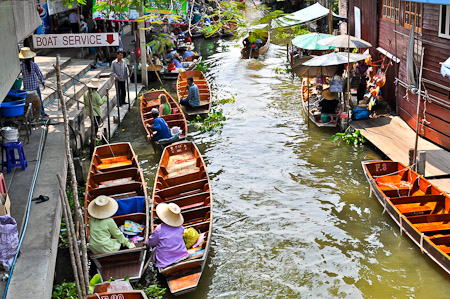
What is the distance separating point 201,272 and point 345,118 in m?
9.29

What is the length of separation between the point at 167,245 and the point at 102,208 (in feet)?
4.77

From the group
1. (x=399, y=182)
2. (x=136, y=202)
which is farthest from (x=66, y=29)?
(x=399, y=182)

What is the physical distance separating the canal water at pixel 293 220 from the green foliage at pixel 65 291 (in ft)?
6.55

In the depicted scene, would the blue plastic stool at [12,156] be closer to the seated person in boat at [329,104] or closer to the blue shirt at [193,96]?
the blue shirt at [193,96]

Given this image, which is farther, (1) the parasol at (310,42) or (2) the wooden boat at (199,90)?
(1) the parasol at (310,42)

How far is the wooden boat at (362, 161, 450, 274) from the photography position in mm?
9820

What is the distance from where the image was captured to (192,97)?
19359mm

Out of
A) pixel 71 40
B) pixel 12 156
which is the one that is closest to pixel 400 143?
pixel 71 40

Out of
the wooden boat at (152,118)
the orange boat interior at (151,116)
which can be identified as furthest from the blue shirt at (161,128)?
the orange boat interior at (151,116)

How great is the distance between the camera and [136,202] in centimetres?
1117

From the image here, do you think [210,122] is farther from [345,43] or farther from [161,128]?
[345,43]

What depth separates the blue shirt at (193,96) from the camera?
63.0 feet

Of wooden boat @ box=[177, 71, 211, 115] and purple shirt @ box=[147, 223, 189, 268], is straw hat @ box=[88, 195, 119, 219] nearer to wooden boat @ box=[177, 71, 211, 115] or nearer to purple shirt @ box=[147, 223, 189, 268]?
purple shirt @ box=[147, 223, 189, 268]

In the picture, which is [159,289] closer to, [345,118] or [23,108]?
[23,108]
